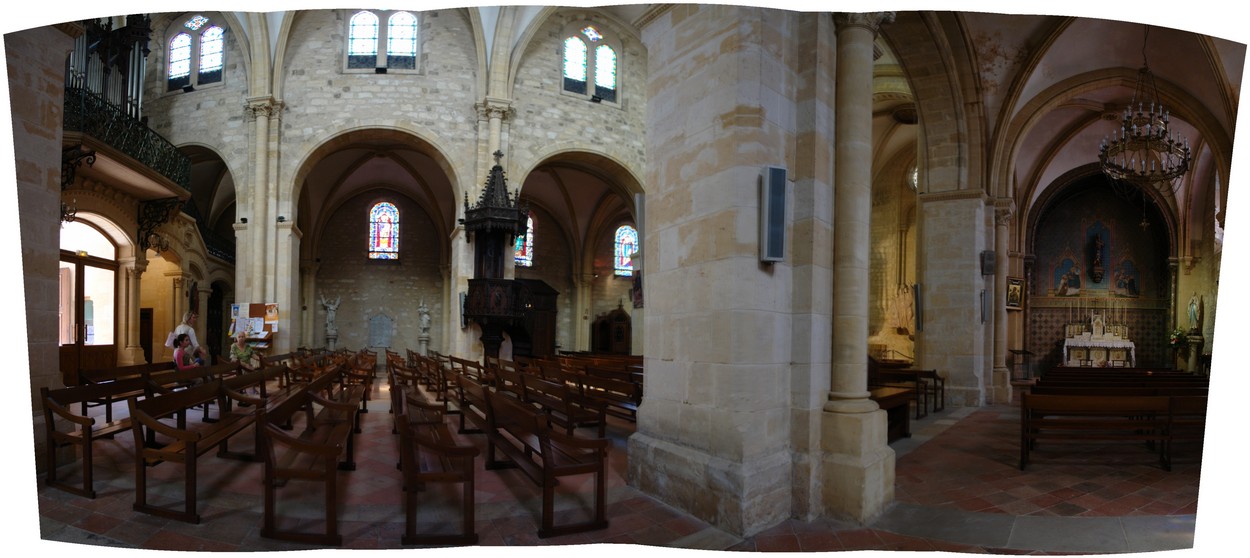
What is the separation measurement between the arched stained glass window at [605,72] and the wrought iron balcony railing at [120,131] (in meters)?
7.47

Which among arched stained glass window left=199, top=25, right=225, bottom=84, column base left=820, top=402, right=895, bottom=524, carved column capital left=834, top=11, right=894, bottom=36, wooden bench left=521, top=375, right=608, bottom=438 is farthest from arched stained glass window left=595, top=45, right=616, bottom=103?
column base left=820, top=402, right=895, bottom=524

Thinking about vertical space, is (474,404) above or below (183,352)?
below

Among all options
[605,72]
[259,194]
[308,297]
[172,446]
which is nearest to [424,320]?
[308,297]

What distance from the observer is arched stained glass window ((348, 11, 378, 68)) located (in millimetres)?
13516

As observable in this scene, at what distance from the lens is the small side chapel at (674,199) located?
361cm

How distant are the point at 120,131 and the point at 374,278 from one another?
12.9 meters

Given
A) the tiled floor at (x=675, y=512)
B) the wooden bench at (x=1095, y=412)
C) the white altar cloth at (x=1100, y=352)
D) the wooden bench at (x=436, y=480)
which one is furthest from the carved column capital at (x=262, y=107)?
the white altar cloth at (x=1100, y=352)

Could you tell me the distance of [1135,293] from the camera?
20266mm

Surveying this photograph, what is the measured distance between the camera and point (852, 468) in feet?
12.2

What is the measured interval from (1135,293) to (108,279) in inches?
1030

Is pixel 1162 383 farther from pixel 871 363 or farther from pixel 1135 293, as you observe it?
pixel 1135 293

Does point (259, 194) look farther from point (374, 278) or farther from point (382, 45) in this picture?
point (374, 278)

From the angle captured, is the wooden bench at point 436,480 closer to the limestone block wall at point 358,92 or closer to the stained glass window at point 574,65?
the stained glass window at point 574,65

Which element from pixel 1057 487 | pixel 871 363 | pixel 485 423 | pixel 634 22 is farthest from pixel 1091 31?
pixel 485 423
